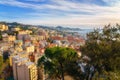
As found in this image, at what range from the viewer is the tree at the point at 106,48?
5.45m

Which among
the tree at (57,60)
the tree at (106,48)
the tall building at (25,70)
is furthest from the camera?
the tall building at (25,70)

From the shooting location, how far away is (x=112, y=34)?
5.51 meters

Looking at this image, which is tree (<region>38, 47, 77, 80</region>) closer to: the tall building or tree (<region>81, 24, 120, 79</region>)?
tree (<region>81, 24, 120, 79</region>)

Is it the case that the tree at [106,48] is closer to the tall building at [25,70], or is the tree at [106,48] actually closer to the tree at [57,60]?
the tree at [57,60]

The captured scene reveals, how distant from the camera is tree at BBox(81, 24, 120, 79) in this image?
17.9 feet

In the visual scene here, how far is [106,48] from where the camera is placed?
5.42 metres

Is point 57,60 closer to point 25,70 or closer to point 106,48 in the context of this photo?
point 106,48

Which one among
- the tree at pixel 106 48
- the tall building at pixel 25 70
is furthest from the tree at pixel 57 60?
the tall building at pixel 25 70

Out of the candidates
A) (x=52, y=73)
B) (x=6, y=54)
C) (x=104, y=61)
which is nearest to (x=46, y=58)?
(x=52, y=73)

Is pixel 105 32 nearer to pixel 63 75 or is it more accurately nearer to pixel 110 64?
pixel 110 64

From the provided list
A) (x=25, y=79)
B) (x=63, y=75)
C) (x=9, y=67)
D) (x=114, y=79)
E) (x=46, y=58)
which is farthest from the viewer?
(x=9, y=67)

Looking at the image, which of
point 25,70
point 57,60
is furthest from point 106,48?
point 25,70

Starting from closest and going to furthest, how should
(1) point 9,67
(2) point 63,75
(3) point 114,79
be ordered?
(3) point 114,79, (2) point 63,75, (1) point 9,67

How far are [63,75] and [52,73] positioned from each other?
0.51 metres
